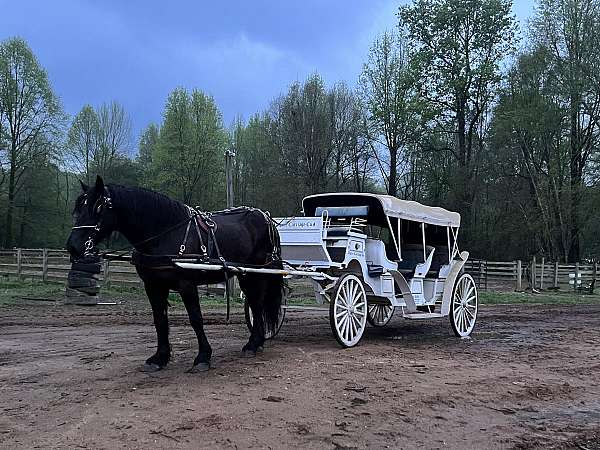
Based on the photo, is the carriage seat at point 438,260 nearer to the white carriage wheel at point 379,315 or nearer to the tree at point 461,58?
the white carriage wheel at point 379,315

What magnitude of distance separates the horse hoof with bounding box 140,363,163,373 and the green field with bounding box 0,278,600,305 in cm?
905

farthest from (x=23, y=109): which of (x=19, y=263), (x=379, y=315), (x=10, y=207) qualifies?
(x=379, y=315)

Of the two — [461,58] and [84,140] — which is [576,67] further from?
[84,140]

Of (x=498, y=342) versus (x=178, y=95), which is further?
(x=178, y=95)

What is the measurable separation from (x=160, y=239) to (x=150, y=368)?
1.42m

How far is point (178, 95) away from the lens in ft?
133

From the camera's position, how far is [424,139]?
3641cm

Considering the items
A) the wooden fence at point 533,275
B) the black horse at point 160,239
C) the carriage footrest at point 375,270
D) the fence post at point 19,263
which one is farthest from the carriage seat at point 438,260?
the fence post at point 19,263

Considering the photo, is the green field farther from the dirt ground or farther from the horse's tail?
the horse's tail

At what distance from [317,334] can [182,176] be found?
3071 cm

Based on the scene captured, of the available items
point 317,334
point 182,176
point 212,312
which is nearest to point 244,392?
point 317,334

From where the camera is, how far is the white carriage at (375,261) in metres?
8.26

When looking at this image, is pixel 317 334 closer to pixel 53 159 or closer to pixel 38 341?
pixel 38 341

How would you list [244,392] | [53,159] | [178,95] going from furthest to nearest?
[178,95] → [53,159] → [244,392]
